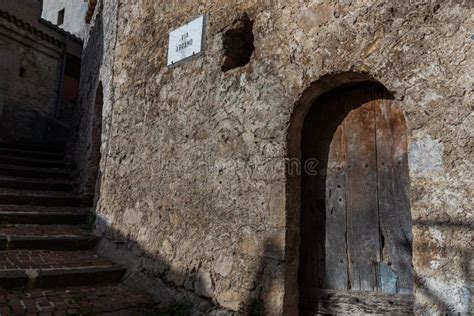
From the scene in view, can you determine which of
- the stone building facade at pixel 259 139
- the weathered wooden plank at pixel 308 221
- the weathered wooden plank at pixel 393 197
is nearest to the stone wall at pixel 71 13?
the stone building facade at pixel 259 139

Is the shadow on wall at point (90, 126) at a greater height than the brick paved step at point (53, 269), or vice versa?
the shadow on wall at point (90, 126)

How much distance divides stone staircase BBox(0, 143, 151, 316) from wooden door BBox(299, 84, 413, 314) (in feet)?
5.21

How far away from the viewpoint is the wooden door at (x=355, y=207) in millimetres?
2312

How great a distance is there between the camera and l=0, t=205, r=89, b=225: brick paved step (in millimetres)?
4578

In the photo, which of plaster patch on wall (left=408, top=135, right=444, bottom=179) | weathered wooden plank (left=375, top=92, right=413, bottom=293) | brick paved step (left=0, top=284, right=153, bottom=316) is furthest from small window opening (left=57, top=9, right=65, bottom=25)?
plaster patch on wall (left=408, top=135, right=444, bottom=179)

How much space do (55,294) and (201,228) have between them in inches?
53.4

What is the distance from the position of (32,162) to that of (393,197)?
6.51 m

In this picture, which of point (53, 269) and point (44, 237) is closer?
point (53, 269)

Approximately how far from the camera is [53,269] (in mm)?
3510

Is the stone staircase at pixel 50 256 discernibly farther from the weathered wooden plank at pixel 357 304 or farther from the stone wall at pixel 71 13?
the stone wall at pixel 71 13

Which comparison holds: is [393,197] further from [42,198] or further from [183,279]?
[42,198]

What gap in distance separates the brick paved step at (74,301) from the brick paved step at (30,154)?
4.72 meters

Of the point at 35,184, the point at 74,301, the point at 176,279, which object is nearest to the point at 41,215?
the point at 35,184

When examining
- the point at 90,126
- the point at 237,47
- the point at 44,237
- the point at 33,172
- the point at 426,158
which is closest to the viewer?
the point at 426,158
